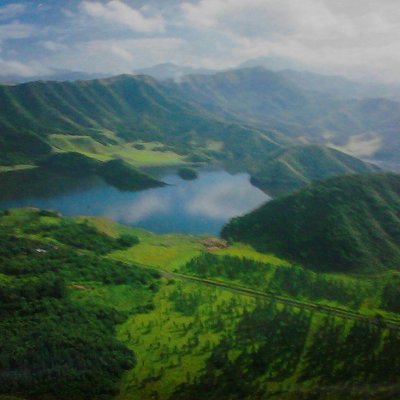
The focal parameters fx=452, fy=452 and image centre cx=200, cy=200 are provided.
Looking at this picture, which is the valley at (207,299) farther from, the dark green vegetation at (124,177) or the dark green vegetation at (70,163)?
the dark green vegetation at (70,163)

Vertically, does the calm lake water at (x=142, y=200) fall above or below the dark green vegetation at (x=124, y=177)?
below

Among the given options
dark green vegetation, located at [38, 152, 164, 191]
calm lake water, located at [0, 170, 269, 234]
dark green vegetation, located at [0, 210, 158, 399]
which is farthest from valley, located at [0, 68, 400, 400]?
dark green vegetation, located at [38, 152, 164, 191]

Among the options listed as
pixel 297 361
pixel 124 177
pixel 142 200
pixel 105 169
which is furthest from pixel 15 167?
pixel 297 361

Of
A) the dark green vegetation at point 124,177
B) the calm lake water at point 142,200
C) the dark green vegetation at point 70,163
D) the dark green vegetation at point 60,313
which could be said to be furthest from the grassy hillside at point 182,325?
the dark green vegetation at point 70,163

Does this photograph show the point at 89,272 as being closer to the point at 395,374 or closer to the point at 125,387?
the point at 125,387

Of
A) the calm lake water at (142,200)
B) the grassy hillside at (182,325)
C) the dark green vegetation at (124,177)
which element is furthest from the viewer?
the dark green vegetation at (124,177)

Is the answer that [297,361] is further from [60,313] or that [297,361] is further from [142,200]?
[142,200]
